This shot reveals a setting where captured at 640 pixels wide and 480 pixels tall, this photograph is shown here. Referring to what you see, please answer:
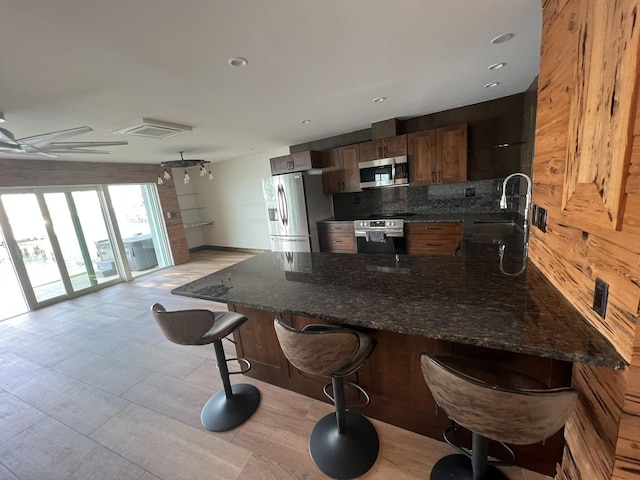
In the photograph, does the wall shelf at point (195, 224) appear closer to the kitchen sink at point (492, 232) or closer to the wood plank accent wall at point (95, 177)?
the wood plank accent wall at point (95, 177)

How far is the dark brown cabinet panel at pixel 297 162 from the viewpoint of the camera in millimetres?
4445

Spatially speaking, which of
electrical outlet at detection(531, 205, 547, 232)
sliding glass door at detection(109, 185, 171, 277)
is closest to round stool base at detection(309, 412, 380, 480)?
electrical outlet at detection(531, 205, 547, 232)

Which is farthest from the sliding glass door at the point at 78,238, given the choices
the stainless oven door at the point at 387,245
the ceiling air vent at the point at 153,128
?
the stainless oven door at the point at 387,245

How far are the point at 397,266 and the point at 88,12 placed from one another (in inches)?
A: 84.0

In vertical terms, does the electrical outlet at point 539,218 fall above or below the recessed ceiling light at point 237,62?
below

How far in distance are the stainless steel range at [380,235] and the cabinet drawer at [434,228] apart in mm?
140

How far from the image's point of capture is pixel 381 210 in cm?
452

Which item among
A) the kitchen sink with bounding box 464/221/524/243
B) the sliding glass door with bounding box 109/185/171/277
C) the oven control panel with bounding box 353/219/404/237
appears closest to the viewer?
the kitchen sink with bounding box 464/221/524/243

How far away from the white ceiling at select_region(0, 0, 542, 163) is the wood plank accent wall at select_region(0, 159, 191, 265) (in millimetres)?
1765

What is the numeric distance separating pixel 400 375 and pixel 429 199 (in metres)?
3.21

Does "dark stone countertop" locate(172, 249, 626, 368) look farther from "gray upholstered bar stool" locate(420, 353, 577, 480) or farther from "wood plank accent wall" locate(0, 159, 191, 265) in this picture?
"wood plank accent wall" locate(0, 159, 191, 265)

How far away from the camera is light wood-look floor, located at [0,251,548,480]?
4.90ft

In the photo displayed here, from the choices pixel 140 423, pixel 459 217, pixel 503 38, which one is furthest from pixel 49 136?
pixel 459 217

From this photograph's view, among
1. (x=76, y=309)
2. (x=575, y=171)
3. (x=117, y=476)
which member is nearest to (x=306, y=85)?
(x=575, y=171)
